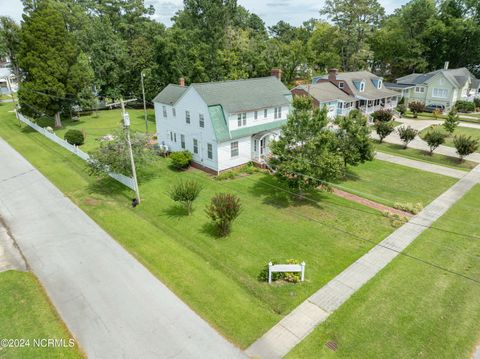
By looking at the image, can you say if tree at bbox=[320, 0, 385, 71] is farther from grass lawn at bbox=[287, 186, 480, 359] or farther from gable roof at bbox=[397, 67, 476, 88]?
grass lawn at bbox=[287, 186, 480, 359]

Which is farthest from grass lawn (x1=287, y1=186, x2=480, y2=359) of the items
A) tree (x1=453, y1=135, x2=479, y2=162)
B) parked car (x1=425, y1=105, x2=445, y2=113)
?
parked car (x1=425, y1=105, x2=445, y2=113)

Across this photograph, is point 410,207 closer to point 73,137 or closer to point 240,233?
point 240,233

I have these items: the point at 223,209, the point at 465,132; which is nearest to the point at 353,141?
the point at 223,209

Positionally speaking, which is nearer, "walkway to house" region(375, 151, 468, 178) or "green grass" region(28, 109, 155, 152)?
"walkway to house" region(375, 151, 468, 178)

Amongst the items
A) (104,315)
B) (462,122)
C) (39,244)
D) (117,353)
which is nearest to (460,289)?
(117,353)

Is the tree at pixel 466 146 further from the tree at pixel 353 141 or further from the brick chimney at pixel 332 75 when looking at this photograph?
the brick chimney at pixel 332 75

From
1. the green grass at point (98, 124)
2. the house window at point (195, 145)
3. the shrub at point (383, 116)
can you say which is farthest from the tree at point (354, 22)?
the house window at point (195, 145)

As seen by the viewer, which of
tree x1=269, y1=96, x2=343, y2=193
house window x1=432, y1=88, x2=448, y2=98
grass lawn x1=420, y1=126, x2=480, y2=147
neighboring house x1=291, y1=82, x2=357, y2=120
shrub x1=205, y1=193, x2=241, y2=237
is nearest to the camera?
shrub x1=205, y1=193, x2=241, y2=237
